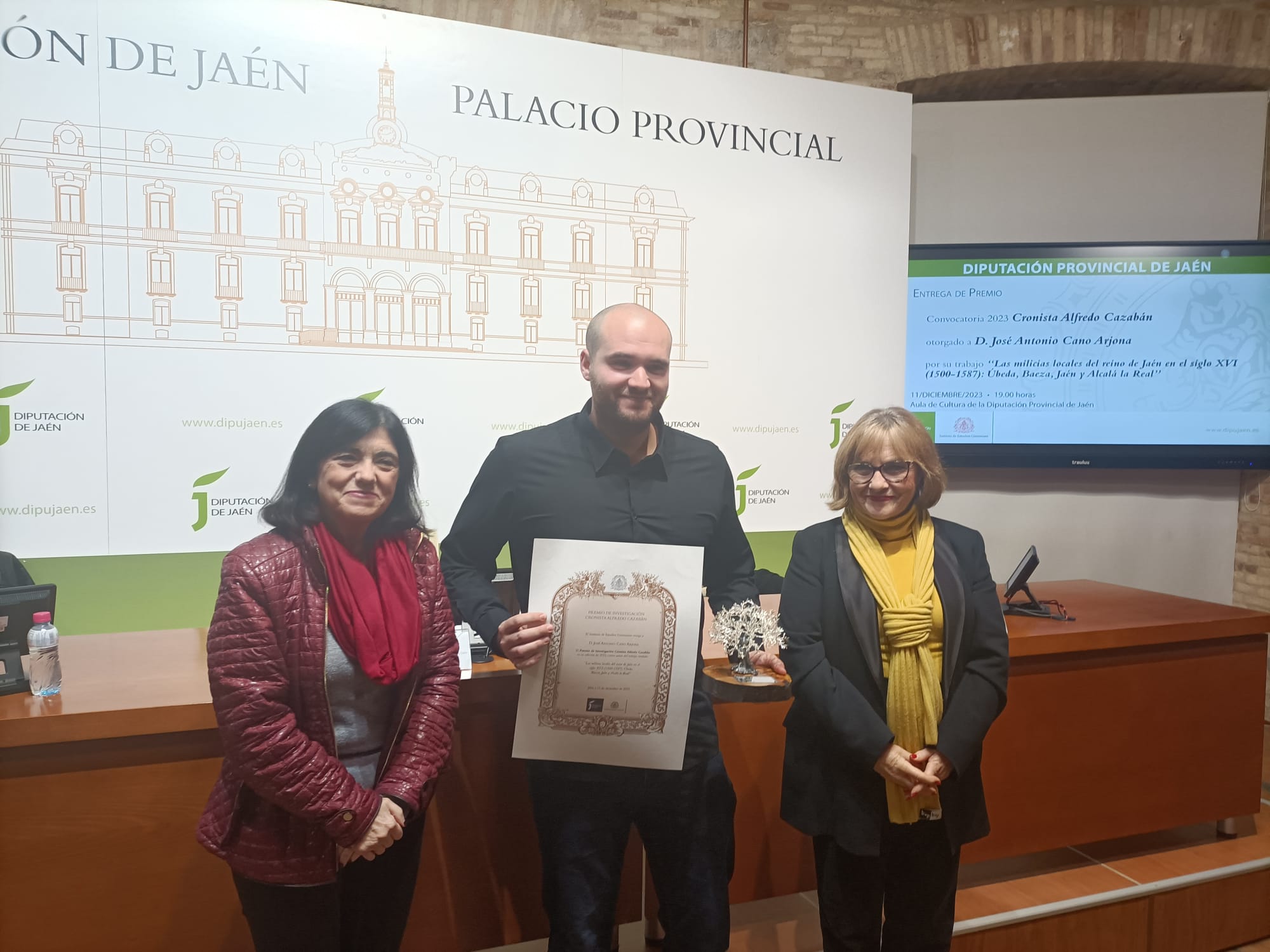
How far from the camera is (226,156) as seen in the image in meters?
2.64

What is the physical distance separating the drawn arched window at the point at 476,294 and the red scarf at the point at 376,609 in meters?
1.61

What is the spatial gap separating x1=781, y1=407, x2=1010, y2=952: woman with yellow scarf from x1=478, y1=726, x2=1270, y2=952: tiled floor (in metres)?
0.58

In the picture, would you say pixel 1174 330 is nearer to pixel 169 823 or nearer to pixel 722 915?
pixel 722 915

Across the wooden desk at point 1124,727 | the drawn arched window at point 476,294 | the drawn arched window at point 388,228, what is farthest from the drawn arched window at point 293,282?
the wooden desk at point 1124,727

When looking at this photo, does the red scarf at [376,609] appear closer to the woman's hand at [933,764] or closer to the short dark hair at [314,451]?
the short dark hair at [314,451]

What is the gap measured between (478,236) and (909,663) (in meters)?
2.09

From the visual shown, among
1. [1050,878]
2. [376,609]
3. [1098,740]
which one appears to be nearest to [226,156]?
[376,609]

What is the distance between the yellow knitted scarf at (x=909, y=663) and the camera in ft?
5.63

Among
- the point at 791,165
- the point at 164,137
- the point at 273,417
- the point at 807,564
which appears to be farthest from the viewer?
the point at 791,165

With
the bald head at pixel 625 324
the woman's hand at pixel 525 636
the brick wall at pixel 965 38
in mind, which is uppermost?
the brick wall at pixel 965 38

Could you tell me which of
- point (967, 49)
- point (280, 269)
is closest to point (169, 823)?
point (280, 269)

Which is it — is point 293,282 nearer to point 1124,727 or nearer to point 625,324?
point 625,324

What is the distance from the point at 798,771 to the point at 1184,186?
15.5ft

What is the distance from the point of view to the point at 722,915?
1.69 meters
